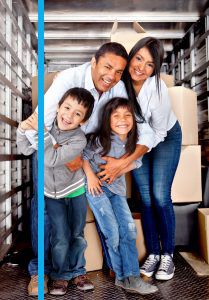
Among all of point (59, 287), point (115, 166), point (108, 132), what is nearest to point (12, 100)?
point (108, 132)

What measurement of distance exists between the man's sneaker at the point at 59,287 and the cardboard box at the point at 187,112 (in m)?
0.98

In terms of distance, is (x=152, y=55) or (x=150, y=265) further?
(x=150, y=265)

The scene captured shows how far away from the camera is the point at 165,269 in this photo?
7.05 ft

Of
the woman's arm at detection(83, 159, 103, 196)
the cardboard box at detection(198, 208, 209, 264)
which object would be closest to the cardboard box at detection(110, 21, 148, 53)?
the woman's arm at detection(83, 159, 103, 196)

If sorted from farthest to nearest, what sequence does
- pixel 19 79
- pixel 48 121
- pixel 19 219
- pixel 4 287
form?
pixel 19 219 → pixel 19 79 → pixel 4 287 → pixel 48 121

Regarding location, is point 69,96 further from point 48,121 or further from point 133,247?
point 133,247

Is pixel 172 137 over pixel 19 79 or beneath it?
beneath

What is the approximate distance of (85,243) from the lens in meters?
2.06

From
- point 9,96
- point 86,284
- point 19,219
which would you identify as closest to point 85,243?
point 86,284

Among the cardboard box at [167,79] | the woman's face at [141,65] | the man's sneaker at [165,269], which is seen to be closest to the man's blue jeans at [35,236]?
the man's sneaker at [165,269]

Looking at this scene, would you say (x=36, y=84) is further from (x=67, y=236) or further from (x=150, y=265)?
(x=150, y=265)

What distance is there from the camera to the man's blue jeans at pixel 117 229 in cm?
206

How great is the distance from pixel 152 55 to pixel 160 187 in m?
0.71

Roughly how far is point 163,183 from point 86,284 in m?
0.67
